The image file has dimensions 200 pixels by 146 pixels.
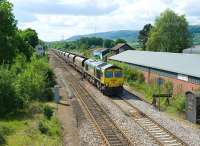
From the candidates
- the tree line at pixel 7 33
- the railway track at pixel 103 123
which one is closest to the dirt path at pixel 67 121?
the railway track at pixel 103 123

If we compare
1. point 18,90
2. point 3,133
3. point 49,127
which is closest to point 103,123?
point 49,127

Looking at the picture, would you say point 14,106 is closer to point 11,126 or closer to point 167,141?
point 11,126

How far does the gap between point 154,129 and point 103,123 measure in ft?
12.0

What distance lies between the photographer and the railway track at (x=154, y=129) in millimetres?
22109

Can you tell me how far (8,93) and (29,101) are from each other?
4701 mm

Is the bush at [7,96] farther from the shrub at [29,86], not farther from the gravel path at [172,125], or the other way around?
the gravel path at [172,125]

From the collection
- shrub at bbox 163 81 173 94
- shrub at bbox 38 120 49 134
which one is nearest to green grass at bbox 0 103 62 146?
shrub at bbox 38 120 49 134

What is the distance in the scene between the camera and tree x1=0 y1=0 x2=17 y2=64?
4212 centimetres

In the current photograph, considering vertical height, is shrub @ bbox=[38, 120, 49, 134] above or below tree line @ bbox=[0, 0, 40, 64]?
below

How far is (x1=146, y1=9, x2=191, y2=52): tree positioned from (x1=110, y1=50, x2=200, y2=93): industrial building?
3877cm

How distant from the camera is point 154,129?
25312mm

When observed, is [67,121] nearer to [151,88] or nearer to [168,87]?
[168,87]

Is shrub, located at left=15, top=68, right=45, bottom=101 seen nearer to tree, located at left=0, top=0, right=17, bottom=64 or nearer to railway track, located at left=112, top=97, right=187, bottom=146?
railway track, located at left=112, top=97, right=187, bottom=146

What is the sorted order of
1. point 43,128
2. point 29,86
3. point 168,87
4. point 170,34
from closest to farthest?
1. point 43,128
2. point 29,86
3. point 168,87
4. point 170,34
